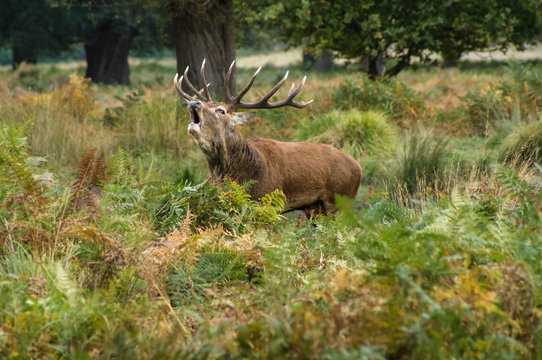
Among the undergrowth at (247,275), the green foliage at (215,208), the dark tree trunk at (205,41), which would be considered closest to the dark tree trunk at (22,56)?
the dark tree trunk at (205,41)

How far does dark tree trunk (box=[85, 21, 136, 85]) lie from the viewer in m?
28.4

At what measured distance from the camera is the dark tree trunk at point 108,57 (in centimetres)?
2841

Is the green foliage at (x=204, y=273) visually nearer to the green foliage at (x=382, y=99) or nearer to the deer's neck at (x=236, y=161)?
the deer's neck at (x=236, y=161)

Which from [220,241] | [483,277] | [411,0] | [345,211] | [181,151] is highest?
[411,0]

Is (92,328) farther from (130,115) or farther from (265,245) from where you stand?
(130,115)

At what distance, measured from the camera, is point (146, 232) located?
4.37 m

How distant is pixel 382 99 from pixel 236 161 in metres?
6.39

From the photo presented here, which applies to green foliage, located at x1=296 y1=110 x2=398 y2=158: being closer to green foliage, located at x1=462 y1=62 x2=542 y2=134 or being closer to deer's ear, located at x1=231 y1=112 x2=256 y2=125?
green foliage, located at x1=462 y1=62 x2=542 y2=134

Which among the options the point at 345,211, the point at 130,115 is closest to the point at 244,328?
the point at 345,211

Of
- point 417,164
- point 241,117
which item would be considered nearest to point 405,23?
point 417,164

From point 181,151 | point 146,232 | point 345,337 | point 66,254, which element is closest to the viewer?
point 345,337

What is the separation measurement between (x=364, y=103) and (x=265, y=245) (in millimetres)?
8115

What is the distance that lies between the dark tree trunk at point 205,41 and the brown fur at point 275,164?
369cm

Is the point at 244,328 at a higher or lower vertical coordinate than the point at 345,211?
lower
